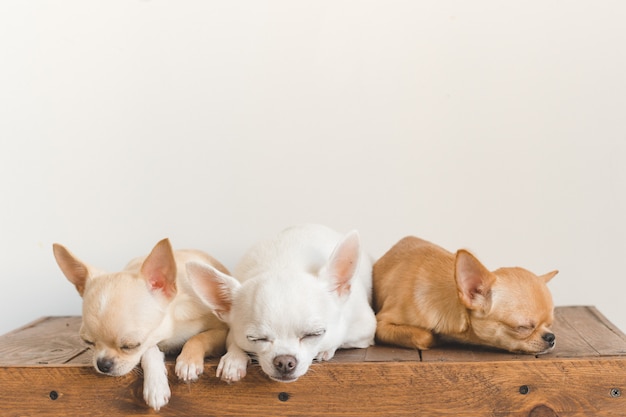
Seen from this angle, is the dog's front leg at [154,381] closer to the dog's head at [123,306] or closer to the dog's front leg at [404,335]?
the dog's head at [123,306]

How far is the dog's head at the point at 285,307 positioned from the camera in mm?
1652

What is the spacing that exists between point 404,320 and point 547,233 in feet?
2.68

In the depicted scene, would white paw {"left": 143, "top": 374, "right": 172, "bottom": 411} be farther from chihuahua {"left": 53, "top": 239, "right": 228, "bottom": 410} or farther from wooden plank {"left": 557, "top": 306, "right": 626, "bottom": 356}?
wooden plank {"left": 557, "top": 306, "right": 626, "bottom": 356}

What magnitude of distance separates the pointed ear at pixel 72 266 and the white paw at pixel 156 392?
0.33 m

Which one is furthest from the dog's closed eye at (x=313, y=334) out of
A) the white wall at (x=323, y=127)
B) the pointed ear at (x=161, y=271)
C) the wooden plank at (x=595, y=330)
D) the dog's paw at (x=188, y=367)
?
the white wall at (x=323, y=127)

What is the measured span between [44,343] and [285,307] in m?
0.90

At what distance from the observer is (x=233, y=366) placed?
169 centimetres

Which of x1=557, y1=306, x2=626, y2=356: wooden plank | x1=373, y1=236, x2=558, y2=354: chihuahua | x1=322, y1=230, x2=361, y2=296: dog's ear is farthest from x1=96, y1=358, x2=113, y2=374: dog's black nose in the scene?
x1=557, y1=306, x2=626, y2=356: wooden plank

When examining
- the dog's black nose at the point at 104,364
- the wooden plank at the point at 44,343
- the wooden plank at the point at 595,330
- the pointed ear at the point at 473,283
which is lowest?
the wooden plank at the point at 44,343

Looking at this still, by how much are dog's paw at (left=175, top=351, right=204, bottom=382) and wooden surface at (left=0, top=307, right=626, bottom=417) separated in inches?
1.2

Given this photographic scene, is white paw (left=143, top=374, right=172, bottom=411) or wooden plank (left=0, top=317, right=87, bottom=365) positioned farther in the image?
wooden plank (left=0, top=317, right=87, bottom=365)

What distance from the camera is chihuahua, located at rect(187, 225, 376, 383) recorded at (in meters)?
1.66

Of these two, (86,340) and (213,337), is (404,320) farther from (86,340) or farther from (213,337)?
(86,340)

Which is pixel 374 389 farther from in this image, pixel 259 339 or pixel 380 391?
pixel 259 339
